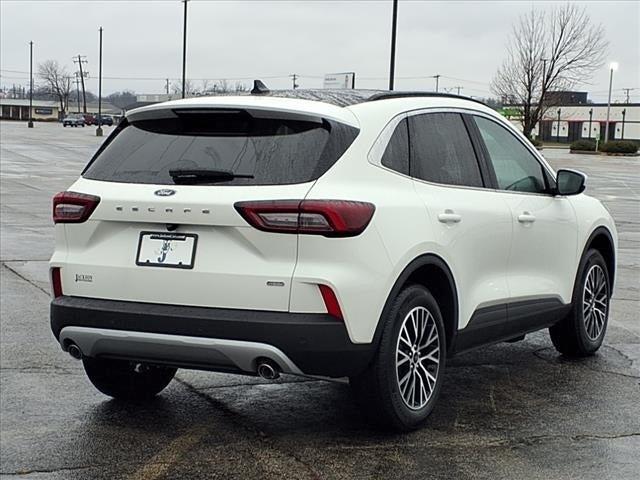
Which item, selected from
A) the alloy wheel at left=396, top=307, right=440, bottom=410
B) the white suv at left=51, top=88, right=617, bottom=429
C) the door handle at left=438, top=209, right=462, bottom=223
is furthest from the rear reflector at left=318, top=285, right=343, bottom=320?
the door handle at left=438, top=209, right=462, bottom=223

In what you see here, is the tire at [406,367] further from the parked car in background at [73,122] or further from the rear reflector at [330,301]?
the parked car in background at [73,122]

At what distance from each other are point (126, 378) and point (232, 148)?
169 cm

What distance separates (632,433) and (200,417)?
2.32 meters

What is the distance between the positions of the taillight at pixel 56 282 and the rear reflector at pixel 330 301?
145 centimetres

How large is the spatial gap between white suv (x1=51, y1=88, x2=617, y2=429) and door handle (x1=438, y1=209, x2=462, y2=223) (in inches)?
0.4

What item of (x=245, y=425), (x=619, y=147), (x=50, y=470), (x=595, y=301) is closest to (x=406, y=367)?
(x=245, y=425)

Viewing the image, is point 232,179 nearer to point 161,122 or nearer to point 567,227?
point 161,122

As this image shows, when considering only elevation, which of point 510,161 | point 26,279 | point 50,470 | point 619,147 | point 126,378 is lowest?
point 26,279

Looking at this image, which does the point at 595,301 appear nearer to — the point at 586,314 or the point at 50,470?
the point at 586,314

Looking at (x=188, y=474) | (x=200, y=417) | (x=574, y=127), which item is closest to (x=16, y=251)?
(x=200, y=417)

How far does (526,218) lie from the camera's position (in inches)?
247

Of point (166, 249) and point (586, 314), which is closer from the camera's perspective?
point (166, 249)

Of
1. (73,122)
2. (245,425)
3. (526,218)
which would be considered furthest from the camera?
(73,122)

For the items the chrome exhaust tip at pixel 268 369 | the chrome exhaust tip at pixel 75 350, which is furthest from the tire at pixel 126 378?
the chrome exhaust tip at pixel 268 369
